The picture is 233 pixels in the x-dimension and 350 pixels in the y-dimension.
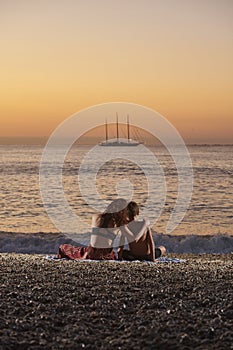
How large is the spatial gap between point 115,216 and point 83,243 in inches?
371

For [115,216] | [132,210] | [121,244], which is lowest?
[121,244]

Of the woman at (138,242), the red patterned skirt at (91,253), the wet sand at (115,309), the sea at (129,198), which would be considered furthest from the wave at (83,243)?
the wet sand at (115,309)

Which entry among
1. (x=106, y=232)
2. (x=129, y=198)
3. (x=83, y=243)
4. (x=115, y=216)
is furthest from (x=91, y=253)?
(x=129, y=198)

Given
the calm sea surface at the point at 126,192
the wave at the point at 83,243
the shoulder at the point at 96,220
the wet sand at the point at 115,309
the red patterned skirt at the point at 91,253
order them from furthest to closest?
1. the calm sea surface at the point at 126,192
2. the wave at the point at 83,243
3. the shoulder at the point at 96,220
4. the red patterned skirt at the point at 91,253
5. the wet sand at the point at 115,309

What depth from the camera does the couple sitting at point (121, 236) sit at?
10.1 meters

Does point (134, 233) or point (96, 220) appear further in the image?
point (96, 220)

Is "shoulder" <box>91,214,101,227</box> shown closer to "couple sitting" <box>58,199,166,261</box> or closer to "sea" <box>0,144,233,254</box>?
"couple sitting" <box>58,199,166,261</box>

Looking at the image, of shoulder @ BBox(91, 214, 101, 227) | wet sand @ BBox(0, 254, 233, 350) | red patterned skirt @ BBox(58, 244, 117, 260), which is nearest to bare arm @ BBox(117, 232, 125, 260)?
red patterned skirt @ BBox(58, 244, 117, 260)

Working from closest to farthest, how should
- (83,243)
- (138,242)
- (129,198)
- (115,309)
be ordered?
(115,309)
(138,242)
(83,243)
(129,198)

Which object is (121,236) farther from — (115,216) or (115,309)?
(115,309)

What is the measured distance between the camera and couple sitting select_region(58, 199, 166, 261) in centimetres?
1009

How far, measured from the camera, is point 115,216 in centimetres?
1015

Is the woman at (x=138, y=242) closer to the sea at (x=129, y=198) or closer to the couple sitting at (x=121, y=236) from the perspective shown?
the couple sitting at (x=121, y=236)

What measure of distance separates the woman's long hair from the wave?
7044 millimetres
